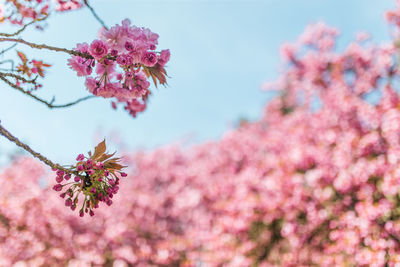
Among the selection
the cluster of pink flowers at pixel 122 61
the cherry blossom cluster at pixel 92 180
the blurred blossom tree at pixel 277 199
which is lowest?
the cherry blossom cluster at pixel 92 180

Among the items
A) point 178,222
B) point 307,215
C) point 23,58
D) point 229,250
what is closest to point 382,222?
point 307,215

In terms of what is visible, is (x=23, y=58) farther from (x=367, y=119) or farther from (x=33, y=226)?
→ (x=33, y=226)

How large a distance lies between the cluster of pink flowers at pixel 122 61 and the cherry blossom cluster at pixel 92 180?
40cm

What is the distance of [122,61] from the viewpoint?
2000 millimetres

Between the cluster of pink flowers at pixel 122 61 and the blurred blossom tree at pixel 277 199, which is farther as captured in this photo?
the blurred blossom tree at pixel 277 199

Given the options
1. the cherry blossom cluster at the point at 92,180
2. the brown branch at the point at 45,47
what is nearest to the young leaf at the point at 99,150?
the cherry blossom cluster at the point at 92,180

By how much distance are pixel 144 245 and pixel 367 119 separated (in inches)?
254

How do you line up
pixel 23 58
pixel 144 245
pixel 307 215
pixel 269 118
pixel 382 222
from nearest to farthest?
pixel 23 58
pixel 382 222
pixel 307 215
pixel 144 245
pixel 269 118

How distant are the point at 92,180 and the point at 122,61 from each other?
Result: 2.20 feet

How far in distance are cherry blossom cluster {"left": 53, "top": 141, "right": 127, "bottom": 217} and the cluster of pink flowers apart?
395 millimetres

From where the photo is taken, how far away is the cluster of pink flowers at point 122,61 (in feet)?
6.57

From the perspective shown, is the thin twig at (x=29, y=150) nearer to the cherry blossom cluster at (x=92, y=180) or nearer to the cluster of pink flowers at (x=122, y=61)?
the cherry blossom cluster at (x=92, y=180)

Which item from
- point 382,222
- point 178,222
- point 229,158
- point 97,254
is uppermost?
point 229,158

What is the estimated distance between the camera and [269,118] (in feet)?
52.6
